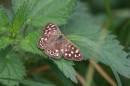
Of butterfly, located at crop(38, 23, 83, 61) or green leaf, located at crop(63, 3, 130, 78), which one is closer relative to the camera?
butterfly, located at crop(38, 23, 83, 61)

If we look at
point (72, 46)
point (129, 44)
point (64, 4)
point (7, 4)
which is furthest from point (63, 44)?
point (7, 4)

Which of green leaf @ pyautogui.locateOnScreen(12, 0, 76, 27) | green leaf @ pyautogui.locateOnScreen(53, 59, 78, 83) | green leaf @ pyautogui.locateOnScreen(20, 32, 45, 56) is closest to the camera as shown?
green leaf @ pyautogui.locateOnScreen(53, 59, 78, 83)

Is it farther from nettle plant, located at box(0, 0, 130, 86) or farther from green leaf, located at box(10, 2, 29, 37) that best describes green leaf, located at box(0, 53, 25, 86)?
green leaf, located at box(10, 2, 29, 37)

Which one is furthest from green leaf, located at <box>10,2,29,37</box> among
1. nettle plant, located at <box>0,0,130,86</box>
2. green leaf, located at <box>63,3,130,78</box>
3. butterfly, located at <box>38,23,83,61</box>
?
green leaf, located at <box>63,3,130,78</box>

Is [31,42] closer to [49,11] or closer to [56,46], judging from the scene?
[56,46]

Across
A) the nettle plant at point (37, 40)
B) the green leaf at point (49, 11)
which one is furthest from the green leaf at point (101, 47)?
the green leaf at point (49, 11)

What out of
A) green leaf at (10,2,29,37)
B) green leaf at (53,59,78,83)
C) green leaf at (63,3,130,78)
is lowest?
green leaf at (53,59,78,83)
